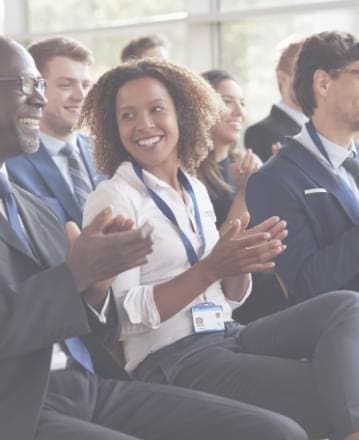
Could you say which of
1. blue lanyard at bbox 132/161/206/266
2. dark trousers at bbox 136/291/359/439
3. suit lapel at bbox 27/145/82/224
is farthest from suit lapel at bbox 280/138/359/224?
suit lapel at bbox 27/145/82/224

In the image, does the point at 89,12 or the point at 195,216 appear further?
the point at 89,12

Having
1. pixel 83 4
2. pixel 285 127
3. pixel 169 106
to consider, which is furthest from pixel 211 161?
pixel 83 4

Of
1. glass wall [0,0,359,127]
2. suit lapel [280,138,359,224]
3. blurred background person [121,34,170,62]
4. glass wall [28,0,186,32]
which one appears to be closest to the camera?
suit lapel [280,138,359,224]

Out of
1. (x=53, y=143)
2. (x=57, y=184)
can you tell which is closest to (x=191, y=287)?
(x=57, y=184)

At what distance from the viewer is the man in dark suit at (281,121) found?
454 cm

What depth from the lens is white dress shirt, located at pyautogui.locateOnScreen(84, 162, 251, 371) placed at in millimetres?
→ 2627

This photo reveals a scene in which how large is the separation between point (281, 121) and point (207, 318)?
78.6 inches

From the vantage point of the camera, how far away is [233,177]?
13.2 ft

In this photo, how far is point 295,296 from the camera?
3.12 meters

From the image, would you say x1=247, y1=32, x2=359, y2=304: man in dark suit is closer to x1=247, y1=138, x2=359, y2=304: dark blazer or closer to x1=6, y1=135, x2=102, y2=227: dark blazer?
x1=247, y1=138, x2=359, y2=304: dark blazer

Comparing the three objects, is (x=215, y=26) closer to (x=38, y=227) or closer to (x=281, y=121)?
(x=281, y=121)

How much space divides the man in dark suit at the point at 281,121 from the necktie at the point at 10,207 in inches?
90.8

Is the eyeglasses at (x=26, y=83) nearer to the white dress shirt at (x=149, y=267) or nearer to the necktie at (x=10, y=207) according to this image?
the necktie at (x=10, y=207)

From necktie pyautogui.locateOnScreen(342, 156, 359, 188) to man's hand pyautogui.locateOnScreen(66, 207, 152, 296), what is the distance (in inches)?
54.6
